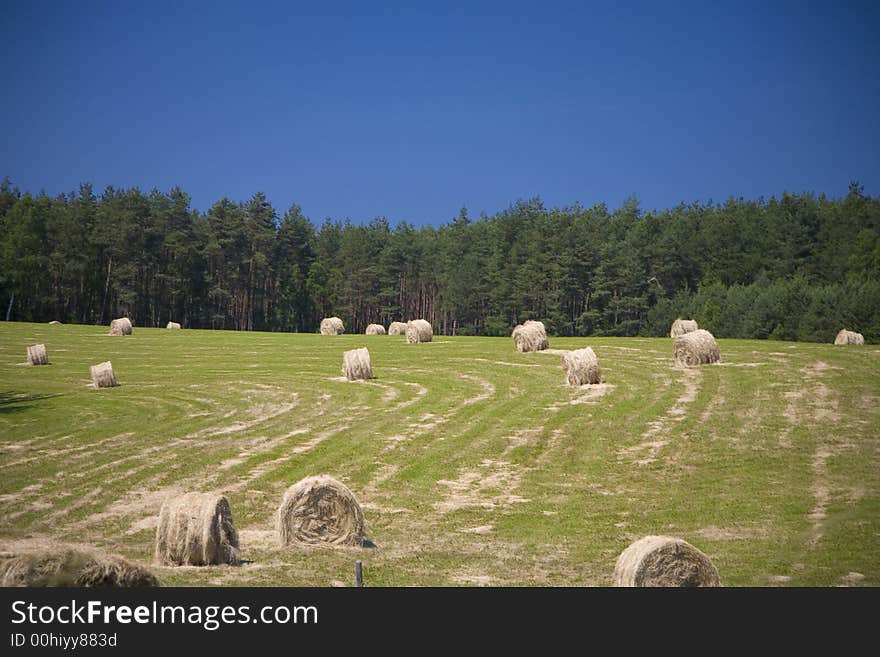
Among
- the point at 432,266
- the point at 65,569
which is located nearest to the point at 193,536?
the point at 65,569

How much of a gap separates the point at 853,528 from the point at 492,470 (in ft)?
33.4

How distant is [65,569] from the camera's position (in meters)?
11.3

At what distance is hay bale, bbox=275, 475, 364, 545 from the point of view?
60.3 ft

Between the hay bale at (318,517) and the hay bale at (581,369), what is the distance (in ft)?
69.2

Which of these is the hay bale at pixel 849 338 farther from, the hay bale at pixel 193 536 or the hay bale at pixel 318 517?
the hay bale at pixel 193 536

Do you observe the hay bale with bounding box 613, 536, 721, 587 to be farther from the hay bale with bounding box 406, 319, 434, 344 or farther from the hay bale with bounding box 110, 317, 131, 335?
the hay bale with bounding box 110, 317, 131, 335

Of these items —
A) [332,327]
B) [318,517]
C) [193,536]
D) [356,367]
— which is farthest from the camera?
[332,327]

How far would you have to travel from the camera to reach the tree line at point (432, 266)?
114500mm

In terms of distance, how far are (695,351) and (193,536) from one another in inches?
1195

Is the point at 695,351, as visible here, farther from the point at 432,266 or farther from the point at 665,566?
the point at 432,266

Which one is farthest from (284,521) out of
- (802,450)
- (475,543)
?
(802,450)

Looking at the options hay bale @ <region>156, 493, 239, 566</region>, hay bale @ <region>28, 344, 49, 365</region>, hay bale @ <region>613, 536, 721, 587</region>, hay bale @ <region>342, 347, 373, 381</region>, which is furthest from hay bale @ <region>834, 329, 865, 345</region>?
hay bale @ <region>156, 493, 239, 566</region>
